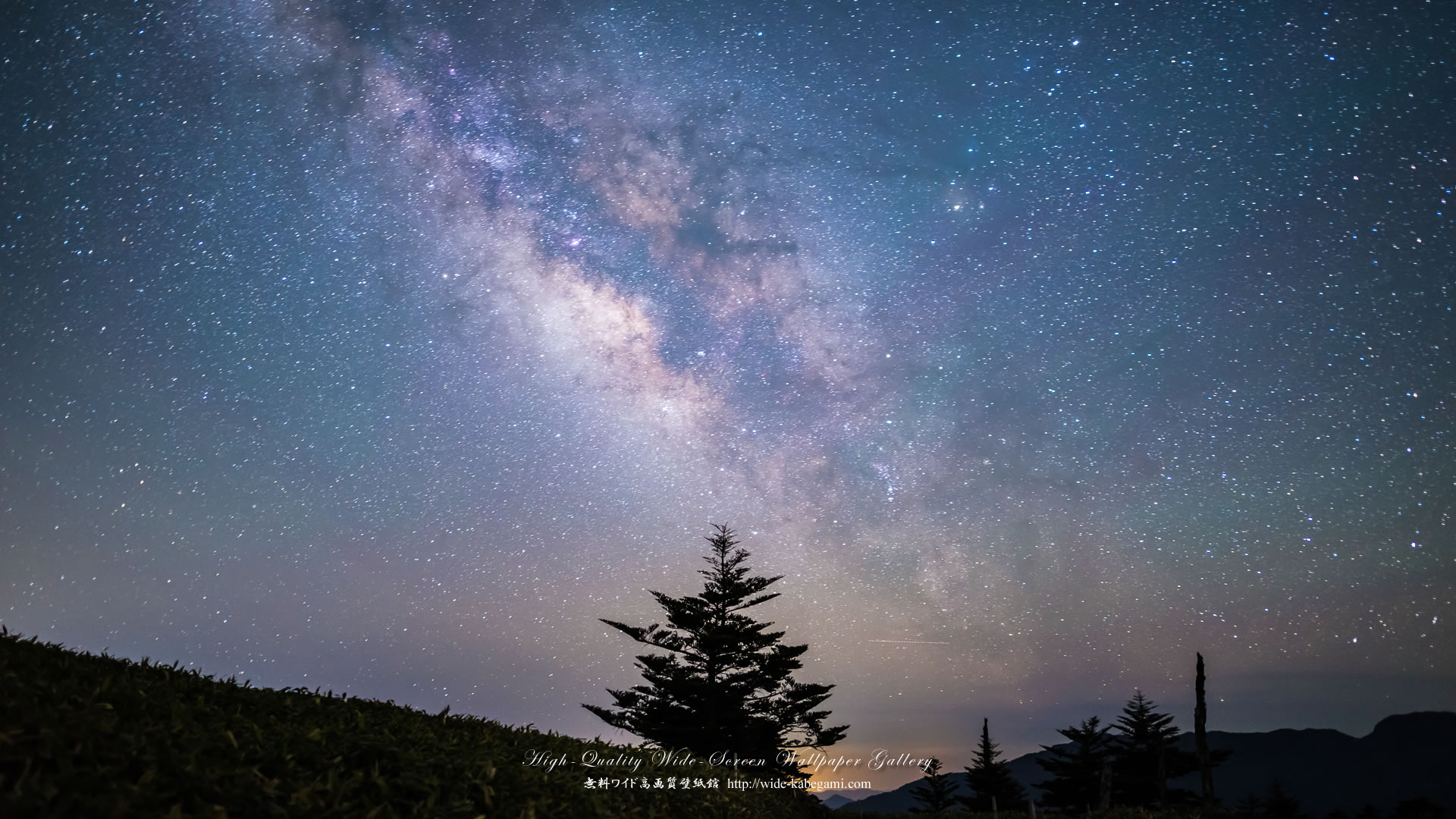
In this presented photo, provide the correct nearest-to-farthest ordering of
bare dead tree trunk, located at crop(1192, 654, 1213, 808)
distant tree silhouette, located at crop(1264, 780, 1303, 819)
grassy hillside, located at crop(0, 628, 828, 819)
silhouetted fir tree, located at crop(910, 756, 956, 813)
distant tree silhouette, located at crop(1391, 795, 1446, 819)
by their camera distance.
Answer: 1. grassy hillside, located at crop(0, 628, 828, 819)
2. bare dead tree trunk, located at crop(1192, 654, 1213, 808)
3. distant tree silhouette, located at crop(1391, 795, 1446, 819)
4. distant tree silhouette, located at crop(1264, 780, 1303, 819)
5. silhouetted fir tree, located at crop(910, 756, 956, 813)

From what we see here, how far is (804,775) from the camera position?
30.0 meters

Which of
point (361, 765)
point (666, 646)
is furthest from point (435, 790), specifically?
point (666, 646)

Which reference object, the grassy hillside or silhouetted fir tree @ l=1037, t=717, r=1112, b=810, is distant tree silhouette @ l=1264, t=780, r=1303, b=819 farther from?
the grassy hillside

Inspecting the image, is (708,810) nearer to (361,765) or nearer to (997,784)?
(361,765)

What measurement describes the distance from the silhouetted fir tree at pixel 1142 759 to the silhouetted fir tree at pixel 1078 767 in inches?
48.9

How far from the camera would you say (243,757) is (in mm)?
5133

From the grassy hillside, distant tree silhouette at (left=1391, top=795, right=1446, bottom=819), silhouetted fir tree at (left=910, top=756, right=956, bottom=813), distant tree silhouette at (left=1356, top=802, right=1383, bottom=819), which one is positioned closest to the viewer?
the grassy hillside

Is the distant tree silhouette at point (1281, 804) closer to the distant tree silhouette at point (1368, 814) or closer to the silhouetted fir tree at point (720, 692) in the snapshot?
the distant tree silhouette at point (1368, 814)

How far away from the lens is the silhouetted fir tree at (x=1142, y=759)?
42.1 metres

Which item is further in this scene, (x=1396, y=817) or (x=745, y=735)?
(x=1396, y=817)

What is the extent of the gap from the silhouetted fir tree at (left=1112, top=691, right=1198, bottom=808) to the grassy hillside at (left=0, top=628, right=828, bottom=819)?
4391 centimetres

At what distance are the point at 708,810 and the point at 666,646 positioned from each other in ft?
71.2

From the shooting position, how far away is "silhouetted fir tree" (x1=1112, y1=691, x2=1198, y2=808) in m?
42.1

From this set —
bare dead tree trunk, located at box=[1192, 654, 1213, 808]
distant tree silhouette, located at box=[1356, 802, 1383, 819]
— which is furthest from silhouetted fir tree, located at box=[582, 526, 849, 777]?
distant tree silhouette, located at box=[1356, 802, 1383, 819]
